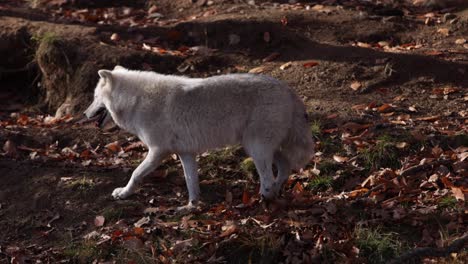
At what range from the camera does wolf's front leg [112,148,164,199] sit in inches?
299

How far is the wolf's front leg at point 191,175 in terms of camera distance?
765cm

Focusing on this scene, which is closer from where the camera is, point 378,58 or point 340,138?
point 340,138

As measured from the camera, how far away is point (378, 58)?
1016 centimetres

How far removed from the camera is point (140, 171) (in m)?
7.64

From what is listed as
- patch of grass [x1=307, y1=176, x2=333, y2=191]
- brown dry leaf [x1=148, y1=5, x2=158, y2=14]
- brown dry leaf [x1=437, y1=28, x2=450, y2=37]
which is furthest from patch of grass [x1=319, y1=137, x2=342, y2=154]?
brown dry leaf [x1=148, y1=5, x2=158, y2=14]

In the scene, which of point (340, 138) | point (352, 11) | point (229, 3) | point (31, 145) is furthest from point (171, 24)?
point (340, 138)

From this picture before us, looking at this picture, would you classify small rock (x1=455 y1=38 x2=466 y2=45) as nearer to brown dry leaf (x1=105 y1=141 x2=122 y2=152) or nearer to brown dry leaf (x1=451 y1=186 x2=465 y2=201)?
brown dry leaf (x1=451 y1=186 x2=465 y2=201)

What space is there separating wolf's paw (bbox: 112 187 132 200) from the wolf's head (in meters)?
0.82

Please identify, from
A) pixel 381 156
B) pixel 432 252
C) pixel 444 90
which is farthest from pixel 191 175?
pixel 444 90

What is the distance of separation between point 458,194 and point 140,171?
3.10 metres

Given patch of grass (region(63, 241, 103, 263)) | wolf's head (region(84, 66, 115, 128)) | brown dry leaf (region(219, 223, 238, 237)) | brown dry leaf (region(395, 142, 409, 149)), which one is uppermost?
wolf's head (region(84, 66, 115, 128))

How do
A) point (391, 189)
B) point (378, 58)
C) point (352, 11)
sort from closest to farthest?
point (391, 189), point (378, 58), point (352, 11)

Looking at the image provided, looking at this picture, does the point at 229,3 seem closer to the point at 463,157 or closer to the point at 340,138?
the point at 340,138

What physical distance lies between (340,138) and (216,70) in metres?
2.77
